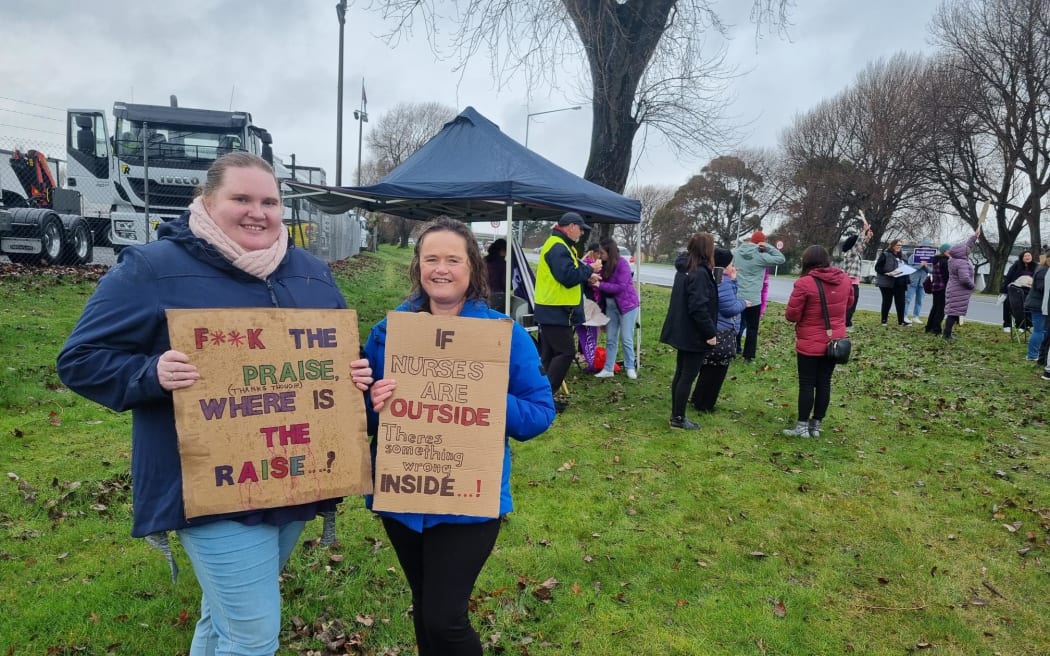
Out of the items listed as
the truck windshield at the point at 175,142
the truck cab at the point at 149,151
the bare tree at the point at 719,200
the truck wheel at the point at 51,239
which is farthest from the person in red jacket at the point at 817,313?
the bare tree at the point at 719,200

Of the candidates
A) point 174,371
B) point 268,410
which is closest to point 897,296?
A: point 268,410

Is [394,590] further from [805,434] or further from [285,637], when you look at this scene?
[805,434]

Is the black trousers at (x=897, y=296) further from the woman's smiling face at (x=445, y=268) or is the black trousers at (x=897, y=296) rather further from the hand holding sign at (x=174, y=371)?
the hand holding sign at (x=174, y=371)

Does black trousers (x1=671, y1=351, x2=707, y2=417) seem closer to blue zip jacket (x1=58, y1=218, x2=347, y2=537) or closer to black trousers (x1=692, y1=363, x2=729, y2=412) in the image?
black trousers (x1=692, y1=363, x2=729, y2=412)

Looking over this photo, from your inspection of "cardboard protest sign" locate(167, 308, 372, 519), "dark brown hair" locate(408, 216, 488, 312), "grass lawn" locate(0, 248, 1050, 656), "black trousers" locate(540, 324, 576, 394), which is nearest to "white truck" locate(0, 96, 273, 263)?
"grass lawn" locate(0, 248, 1050, 656)

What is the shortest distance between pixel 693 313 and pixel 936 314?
31.8ft

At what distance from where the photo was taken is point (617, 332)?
27.3 feet

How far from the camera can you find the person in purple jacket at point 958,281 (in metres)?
11.4

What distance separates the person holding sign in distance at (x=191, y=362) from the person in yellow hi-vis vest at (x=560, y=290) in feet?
14.1

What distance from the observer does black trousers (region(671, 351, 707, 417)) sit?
6055mm

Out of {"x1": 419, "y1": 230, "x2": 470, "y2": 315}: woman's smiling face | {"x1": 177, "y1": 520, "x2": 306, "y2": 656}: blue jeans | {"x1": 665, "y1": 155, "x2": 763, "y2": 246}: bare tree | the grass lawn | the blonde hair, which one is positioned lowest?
the grass lawn

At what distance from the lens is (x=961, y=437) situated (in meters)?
6.33

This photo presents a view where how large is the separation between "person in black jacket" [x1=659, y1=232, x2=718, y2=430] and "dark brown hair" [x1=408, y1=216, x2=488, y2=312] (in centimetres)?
399

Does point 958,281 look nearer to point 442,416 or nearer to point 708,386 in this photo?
point 708,386
